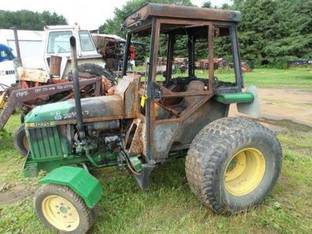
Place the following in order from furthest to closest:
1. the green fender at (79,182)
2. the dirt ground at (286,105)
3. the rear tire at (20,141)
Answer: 1. the dirt ground at (286,105)
2. the rear tire at (20,141)
3. the green fender at (79,182)

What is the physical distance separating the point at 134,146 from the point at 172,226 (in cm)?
93

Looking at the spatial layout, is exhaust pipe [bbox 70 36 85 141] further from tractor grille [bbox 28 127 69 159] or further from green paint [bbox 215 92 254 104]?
green paint [bbox 215 92 254 104]

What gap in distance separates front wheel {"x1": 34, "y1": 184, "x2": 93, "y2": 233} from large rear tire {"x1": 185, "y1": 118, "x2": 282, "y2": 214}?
3.67 feet

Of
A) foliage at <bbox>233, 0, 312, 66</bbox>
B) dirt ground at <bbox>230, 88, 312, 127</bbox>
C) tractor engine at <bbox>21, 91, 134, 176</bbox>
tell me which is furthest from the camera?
foliage at <bbox>233, 0, 312, 66</bbox>

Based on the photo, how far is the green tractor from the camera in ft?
11.8

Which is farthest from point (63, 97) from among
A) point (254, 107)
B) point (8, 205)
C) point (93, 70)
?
point (254, 107)

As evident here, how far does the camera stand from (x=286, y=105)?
11.1 meters

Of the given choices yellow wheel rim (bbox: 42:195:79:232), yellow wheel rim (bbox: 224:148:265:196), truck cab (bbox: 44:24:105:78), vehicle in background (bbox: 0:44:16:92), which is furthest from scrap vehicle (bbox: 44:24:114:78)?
yellow wheel rim (bbox: 42:195:79:232)

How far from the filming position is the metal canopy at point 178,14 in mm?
3604

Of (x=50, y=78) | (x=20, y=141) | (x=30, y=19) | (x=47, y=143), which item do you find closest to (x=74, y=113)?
(x=47, y=143)

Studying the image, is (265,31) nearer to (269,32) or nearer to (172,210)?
(269,32)

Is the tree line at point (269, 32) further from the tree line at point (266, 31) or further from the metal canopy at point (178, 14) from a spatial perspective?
the metal canopy at point (178, 14)

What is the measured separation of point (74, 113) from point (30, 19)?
243 feet

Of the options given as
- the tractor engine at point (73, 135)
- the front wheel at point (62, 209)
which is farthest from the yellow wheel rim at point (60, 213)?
the tractor engine at point (73, 135)
